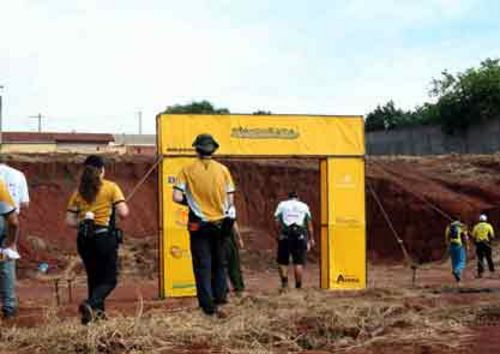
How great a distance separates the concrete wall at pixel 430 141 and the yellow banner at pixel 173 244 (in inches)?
1415

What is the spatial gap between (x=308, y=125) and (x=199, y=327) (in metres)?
9.06

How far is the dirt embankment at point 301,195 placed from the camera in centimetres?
3281

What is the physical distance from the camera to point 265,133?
1670 centimetres

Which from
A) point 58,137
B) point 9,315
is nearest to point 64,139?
point 58,137

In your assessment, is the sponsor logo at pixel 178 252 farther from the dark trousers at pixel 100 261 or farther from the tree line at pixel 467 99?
the tree line at pixel 467 99

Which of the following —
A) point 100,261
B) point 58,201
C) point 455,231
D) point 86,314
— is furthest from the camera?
point 58,201

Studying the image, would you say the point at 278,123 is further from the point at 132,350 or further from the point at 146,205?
the point at 146,205

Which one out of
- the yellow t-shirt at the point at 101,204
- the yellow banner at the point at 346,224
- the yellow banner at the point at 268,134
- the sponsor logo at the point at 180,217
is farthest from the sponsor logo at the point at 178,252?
the yellow t-shirt at the point at 101,204

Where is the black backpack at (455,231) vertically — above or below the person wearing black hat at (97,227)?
below

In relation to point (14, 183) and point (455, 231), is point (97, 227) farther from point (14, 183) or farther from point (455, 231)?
point (455, 231)

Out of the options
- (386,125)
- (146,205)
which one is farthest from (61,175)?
(386,125)

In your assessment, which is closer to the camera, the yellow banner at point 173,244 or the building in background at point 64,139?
the yellow banner at point 173,244

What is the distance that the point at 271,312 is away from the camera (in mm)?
9617

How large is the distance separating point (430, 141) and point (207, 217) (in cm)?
4625
